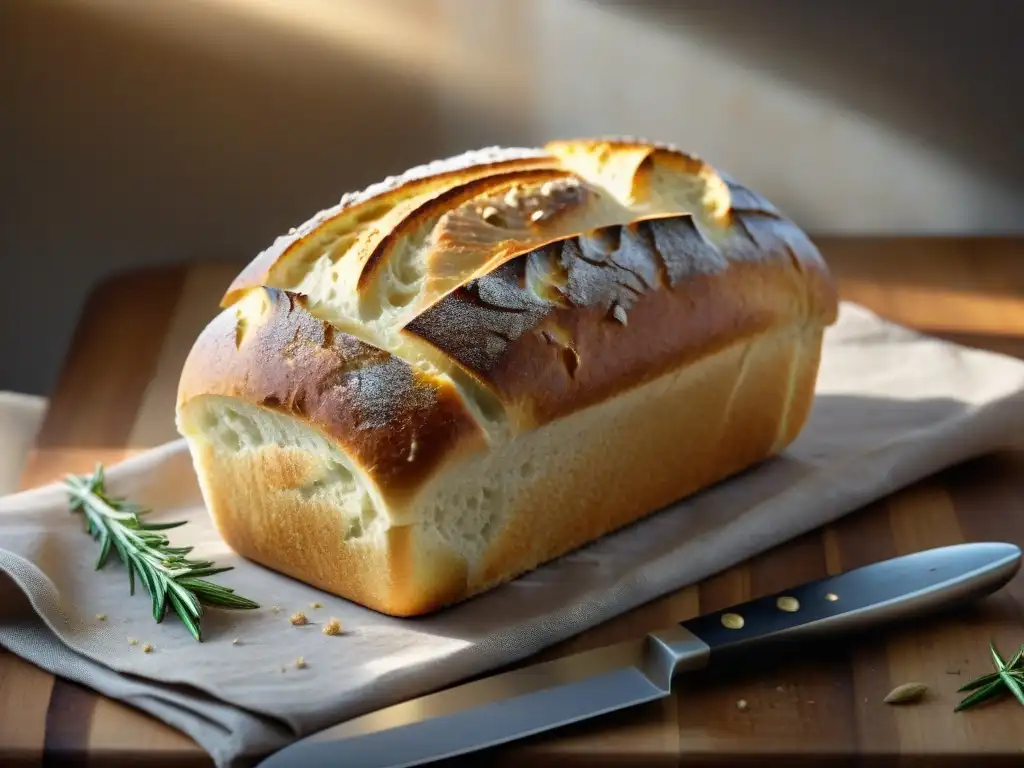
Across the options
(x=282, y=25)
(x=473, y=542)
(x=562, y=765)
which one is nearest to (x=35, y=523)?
(x=473, y=542)

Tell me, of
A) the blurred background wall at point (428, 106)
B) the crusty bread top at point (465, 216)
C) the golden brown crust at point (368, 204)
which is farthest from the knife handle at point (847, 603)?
the blurred background wall at point (428, 106)

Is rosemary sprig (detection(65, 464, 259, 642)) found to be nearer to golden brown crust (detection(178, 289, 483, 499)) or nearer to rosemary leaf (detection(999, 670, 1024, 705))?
golden brown crust (detection(178, 289, 483, 499))

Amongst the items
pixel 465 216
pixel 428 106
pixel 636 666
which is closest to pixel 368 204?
pixel 465 216

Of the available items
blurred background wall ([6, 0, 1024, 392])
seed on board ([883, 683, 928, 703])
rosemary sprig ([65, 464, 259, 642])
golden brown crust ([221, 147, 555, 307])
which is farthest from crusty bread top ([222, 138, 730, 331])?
blurred background wall ([6, 0, 1024, 392])

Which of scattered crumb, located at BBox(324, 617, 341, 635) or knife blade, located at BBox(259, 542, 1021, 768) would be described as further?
scattered crumb, located at BBox(324, 617, 341, 635)

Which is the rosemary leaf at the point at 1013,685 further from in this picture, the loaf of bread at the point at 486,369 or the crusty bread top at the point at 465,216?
the crusty bread top at the point at 465,216

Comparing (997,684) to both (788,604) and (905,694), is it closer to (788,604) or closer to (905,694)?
(905,694)

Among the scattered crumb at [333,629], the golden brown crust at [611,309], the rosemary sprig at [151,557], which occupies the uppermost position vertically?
the golden brown crust at [611,309]
